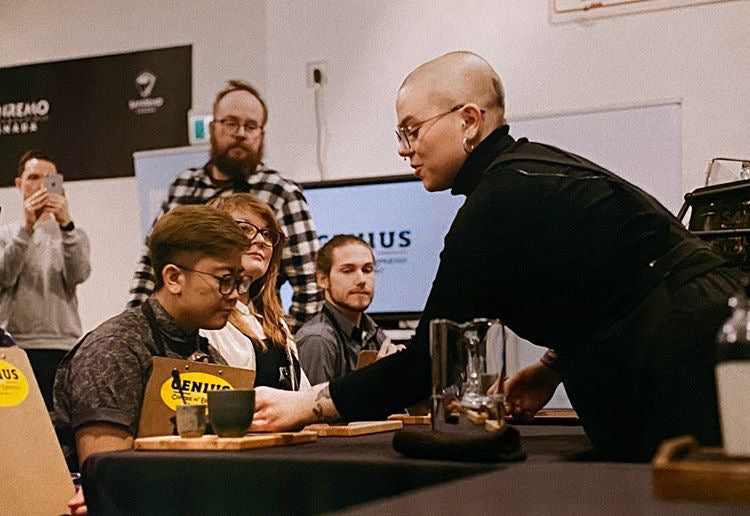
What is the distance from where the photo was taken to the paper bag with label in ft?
5.81

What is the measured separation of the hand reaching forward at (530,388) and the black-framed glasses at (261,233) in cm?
87

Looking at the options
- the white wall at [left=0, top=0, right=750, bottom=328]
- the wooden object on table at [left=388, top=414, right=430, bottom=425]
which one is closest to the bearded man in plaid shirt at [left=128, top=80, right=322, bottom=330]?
the white wall at [left=0, top=0, right=750, bottom=328]

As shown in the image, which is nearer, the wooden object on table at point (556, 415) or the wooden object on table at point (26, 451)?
the wooden object on table at point (26, 451)

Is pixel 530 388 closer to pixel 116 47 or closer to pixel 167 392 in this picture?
pixel 167 392

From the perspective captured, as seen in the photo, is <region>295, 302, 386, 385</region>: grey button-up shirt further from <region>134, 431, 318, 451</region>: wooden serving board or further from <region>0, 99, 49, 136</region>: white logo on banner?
<region>0, 99, 49, 136</region>: white logo on banner

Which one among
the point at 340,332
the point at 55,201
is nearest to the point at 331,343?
the point at 340,332

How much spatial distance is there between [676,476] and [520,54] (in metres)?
3.53

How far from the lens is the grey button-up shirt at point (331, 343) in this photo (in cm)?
329

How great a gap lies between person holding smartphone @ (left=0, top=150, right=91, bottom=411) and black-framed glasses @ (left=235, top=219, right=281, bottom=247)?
2.32 metres

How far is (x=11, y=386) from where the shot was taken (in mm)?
1938

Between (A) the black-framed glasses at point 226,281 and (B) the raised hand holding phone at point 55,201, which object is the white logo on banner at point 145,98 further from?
(A) the black-framed glasses at point 226,281

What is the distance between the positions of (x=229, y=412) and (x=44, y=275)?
357 cm

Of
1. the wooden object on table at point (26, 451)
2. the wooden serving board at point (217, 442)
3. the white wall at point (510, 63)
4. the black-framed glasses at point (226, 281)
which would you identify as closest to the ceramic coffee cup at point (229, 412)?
the wooden serving board at point (217, 442)

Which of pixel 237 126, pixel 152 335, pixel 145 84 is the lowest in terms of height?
pixel 152 335
